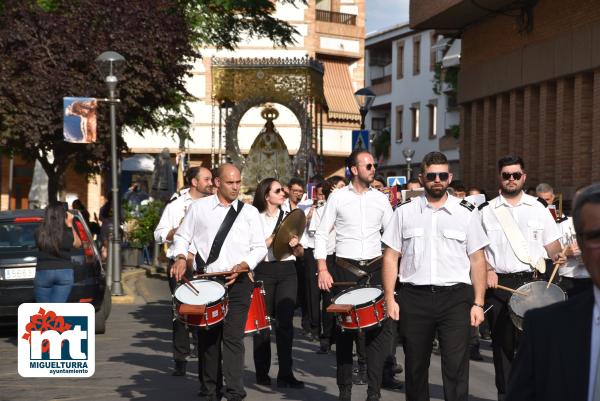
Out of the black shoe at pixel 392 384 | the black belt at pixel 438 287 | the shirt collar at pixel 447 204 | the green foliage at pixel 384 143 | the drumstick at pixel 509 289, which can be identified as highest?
the green foliage at pixel 384 143

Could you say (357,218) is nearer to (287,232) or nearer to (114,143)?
(287,232)

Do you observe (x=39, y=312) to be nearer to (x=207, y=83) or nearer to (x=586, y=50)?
(x=586, y=50)

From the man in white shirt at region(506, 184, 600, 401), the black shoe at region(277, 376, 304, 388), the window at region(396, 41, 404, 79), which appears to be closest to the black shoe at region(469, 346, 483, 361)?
the black shoe at region(277, 376, 304, 388)

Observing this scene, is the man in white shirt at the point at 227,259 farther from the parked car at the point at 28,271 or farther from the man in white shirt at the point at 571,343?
the man in white shirt at the point at 571,343

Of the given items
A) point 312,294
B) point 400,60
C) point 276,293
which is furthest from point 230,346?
point 400,60

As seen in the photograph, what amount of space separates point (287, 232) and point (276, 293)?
0.55 m

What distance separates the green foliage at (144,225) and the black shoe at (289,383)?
60.1ft

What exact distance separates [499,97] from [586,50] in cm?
665

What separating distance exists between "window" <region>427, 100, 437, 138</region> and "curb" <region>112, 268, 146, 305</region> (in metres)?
38.0

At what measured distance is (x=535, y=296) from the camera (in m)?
9.66

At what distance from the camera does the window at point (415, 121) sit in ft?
227

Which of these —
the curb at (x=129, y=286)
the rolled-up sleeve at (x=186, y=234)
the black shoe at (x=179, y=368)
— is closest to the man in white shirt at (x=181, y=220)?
the black shoe at (x=179, y=368)

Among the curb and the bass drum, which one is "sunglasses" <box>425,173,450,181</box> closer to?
the bass drum

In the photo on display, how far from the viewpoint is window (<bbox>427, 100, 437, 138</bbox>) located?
66.4 metres
